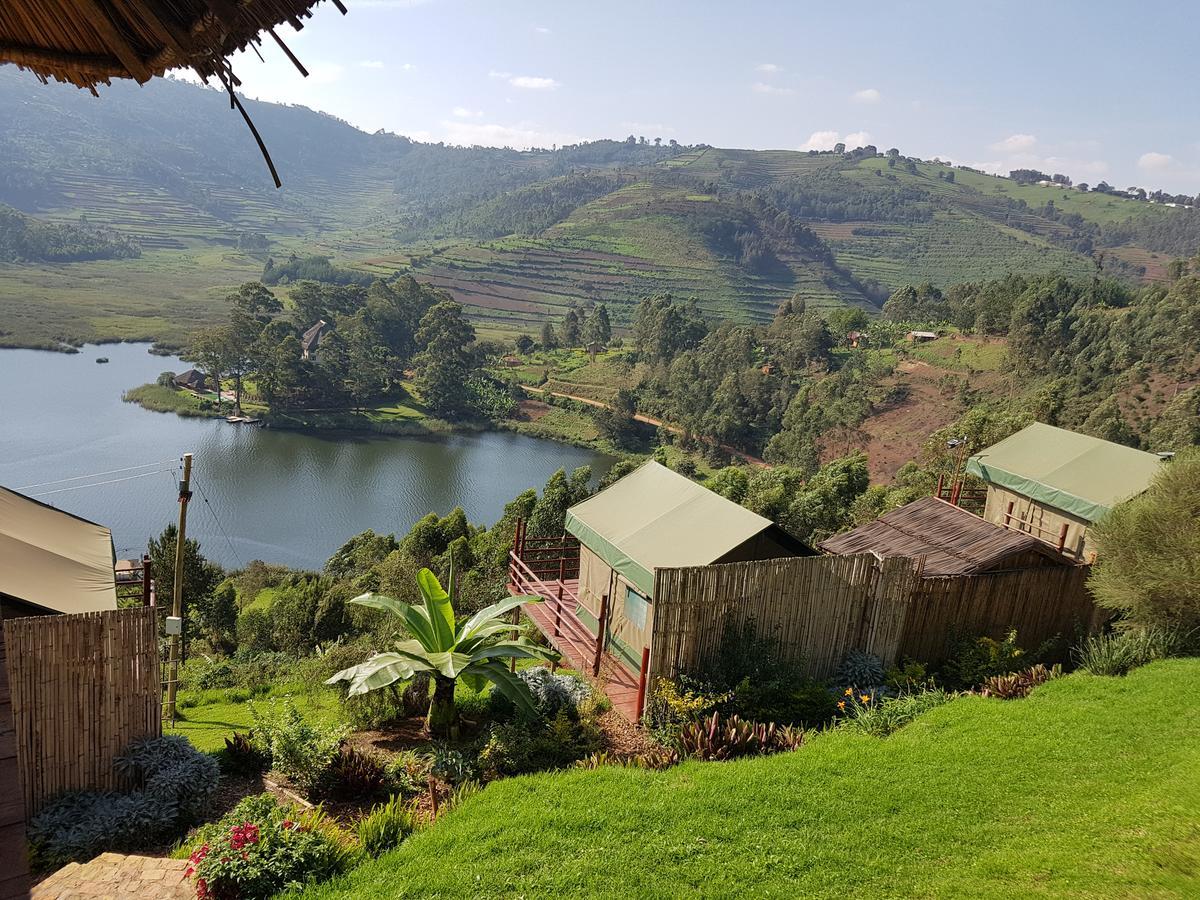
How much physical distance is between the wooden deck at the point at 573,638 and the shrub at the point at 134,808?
3.43m

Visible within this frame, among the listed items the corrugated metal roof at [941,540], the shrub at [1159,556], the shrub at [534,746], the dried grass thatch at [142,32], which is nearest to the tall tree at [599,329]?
the corrugated metal roof at [941,540]

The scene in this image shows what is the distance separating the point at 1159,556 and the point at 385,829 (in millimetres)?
8562

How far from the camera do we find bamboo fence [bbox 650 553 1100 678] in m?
7.26

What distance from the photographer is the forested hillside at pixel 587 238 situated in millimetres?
98875

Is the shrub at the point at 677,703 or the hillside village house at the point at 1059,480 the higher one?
the hillside village house at the point at 1059,480

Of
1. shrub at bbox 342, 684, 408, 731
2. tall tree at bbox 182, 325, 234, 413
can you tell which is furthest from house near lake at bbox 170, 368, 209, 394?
shrub at bbox 342, 684, 408, 731

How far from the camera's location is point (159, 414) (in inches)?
2076

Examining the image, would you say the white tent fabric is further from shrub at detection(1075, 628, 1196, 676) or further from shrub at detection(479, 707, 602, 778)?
shrub at detection(1075, 628, 1196, 676)

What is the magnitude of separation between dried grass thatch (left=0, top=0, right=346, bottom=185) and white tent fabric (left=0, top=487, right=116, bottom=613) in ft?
21.3

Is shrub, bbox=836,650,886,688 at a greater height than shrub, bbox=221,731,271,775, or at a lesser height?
greater

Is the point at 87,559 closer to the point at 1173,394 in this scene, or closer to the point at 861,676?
the point at 861,676

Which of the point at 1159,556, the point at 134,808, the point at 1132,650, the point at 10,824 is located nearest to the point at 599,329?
the point at 1159,556

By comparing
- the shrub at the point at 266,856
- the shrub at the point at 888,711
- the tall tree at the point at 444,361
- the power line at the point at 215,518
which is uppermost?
the shrub at the point at 266,856

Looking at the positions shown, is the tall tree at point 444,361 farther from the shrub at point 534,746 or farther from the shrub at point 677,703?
the shrub at point 534,746
